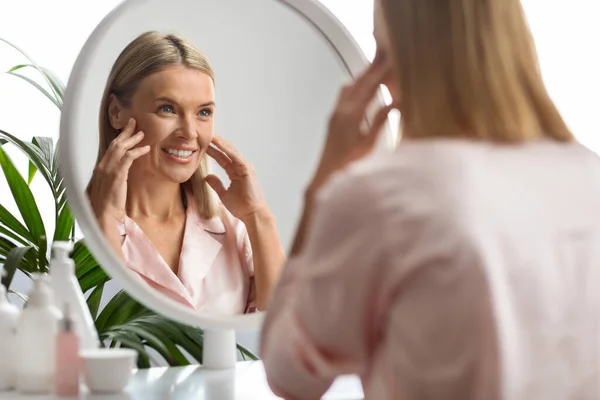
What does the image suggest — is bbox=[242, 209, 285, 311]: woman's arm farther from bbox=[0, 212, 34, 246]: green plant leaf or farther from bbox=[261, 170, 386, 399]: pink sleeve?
bbox=[0, 212, 34, 246]: green plant leaf

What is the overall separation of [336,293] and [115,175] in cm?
56

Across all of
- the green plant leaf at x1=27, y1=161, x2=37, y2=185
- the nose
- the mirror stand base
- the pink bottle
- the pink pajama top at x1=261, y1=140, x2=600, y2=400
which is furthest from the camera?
the green plant leaf at x1=27, y1=161, x2=37, y2=185

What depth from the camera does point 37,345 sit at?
42.4 inches

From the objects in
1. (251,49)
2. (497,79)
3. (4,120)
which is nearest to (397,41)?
(497,79)

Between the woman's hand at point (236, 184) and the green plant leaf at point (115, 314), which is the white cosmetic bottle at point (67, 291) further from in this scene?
the green plant leaf at point (115, 314)

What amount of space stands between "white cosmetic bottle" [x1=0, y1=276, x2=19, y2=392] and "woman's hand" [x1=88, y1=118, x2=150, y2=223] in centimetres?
17

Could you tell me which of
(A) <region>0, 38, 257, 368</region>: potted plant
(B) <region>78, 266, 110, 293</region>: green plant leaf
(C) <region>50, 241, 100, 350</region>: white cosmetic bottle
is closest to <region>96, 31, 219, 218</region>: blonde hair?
(C) <region>50, 241, 100, 350</region>: white cosmetic bottle

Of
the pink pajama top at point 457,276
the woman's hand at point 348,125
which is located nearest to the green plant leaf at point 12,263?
the woman's hand at point 348,125

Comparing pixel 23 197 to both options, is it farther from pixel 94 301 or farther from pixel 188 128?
pixel 188 128

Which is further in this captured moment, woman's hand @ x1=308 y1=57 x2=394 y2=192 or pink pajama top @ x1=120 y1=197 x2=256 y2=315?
pink pajama top @ x1=120 y1=197 x2=256 y2=315

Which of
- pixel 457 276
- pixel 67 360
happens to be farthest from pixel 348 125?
pixel 67 360

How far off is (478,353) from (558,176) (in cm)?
18

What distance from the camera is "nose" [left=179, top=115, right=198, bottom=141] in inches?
45.9

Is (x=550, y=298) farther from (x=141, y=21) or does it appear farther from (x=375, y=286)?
(x=141, y=21)
